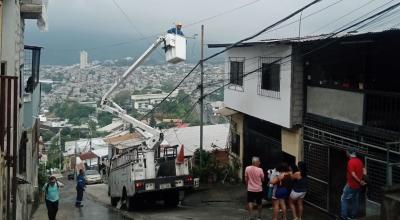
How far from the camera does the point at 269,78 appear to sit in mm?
17625

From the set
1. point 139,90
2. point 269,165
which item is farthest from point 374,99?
point 139,90

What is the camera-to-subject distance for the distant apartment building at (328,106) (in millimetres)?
12195

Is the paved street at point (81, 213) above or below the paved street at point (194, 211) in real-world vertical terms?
below

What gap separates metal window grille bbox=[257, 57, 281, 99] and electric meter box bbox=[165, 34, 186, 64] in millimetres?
3215

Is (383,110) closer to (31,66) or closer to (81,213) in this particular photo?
(81,213)

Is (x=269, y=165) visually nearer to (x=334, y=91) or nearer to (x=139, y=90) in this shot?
(x=334, y=91)

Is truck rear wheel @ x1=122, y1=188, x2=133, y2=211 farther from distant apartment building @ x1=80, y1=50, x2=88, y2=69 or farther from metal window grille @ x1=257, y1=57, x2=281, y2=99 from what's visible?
distant apartment building @ x1=80, y1=50, x2=88, y2=69

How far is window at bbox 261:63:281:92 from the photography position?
55.6 feet

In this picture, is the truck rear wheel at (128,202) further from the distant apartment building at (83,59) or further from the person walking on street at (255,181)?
the distant apartment building at (83,59)

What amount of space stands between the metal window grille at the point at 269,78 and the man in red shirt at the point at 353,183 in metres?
5.62

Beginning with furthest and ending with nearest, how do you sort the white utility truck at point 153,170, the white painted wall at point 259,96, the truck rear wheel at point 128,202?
the truck rear wheel at point 128,202, the white utility truck at point 153,170, the white painted wall at point 259,96

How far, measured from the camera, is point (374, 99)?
1245 centimetres

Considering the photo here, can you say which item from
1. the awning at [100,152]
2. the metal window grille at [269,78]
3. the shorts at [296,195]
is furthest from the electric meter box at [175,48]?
the awning at [100,152]

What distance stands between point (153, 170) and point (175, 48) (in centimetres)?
493
